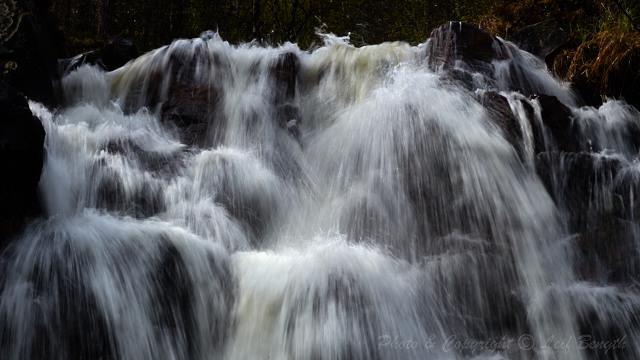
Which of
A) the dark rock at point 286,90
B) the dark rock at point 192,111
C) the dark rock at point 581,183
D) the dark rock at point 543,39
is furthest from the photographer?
the dark rock at point 543,39

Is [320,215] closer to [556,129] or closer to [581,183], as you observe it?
[581,183]

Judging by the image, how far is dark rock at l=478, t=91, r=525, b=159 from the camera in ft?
21.3

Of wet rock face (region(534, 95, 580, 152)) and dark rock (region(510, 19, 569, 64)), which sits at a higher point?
dark rock (region(510, 19, 569, 64))

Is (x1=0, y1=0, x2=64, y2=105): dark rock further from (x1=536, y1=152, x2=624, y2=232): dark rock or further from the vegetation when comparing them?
(x1=536, y1=152, x2=624, y2=232): dark rock

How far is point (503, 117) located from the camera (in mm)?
6652

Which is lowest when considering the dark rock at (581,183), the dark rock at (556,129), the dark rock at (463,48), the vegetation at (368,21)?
the dark rock at (581,183)

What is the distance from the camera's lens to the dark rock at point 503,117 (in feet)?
21.3

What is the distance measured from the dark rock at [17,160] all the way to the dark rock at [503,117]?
14.0 feet

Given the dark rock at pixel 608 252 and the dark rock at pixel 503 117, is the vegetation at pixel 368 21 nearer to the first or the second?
the dark rock at pixel 503 117

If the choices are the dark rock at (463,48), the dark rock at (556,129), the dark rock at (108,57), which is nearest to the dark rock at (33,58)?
the dark rock at (108,57)

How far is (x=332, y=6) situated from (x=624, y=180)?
11499 mm

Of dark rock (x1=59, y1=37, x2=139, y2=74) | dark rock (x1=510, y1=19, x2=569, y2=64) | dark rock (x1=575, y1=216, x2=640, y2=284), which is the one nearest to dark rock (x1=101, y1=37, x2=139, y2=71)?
dark rock (x1=59, y1=37, x2=139, y2=74)

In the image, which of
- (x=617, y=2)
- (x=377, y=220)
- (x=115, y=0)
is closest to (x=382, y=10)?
(x=115, y=0)

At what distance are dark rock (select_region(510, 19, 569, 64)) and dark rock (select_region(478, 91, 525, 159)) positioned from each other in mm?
2423
